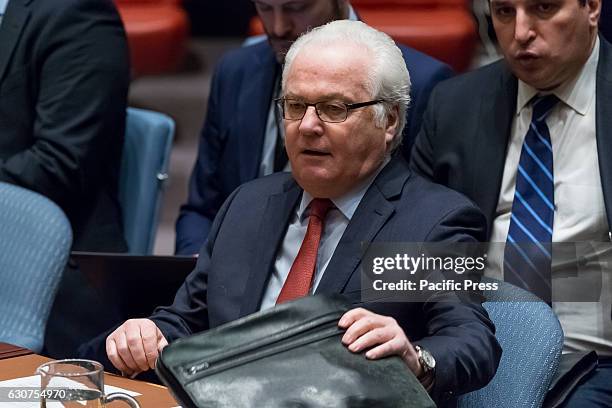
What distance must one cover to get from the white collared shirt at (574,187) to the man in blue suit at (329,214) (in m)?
0.40

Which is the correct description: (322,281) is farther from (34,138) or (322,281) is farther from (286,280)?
(34,138)

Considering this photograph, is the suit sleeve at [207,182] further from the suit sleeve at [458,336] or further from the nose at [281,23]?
the suit sleeve at [458,336]

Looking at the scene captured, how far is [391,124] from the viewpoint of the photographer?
236 centimetres

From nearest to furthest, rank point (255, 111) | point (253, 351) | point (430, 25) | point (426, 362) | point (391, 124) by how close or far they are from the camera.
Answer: point (253, 351), point (426, 362), point (391, 124), point (255, 111), point (430, 25)

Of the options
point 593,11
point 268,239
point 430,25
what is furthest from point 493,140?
point 430,25

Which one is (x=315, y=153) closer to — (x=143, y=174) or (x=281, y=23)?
(x=281, y=23)

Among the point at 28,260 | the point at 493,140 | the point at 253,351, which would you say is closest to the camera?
the point at 253,351

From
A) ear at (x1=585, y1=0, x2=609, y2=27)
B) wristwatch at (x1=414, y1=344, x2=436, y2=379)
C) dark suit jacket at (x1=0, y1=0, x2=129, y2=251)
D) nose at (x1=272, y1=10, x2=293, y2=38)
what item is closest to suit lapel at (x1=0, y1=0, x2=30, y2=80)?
dark suit jacket at (x1=0, y1=0, x2=129, y2=251)

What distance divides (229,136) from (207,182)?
0.16m

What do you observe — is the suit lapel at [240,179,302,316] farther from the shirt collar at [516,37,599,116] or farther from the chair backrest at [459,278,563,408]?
the shirt collar at [516,37,599,116]

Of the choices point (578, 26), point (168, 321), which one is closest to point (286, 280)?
point (168, 321)

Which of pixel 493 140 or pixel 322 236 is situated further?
pixel 493 140

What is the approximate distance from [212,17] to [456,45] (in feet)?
4.20

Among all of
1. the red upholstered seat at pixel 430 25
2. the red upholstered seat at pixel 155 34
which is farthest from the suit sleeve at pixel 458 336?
the red upholstered seat at pixel 155 34
